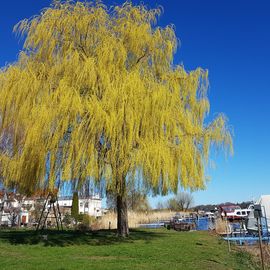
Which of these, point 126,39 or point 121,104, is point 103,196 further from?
point 126,39

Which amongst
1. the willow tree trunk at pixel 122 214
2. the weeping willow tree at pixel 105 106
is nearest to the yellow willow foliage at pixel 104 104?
the weeping willow tree at pixel 105 106

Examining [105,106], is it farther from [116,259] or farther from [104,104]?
[116,259]

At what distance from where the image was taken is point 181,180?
1386 cm

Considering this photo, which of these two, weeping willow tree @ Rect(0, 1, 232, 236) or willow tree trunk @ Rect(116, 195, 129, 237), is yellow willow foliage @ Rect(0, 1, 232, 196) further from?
willow tree trunk @ Rect(116, 195, 129, 237)

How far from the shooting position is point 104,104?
13.7m

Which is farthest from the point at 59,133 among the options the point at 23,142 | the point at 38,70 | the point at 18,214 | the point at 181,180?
the point at 18,214

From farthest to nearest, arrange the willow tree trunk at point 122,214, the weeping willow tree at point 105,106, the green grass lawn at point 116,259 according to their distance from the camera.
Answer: the willow tree trunk at point 122,214 < the weeping willow tree at point 105,106 < the green grass lawn at point 116,259

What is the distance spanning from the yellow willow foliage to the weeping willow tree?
38 mm

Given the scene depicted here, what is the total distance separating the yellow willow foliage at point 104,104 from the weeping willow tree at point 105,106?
0.04 metres

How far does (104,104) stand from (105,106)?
0.27 ft

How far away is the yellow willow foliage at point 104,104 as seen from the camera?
13.3m

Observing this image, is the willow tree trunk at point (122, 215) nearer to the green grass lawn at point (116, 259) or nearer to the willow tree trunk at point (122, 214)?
the willow tree trunk at point (122, 214)

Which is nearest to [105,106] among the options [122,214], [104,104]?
[104,104]

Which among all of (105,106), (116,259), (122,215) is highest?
(105,106)
